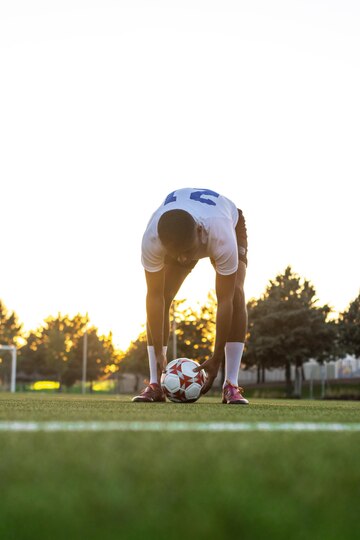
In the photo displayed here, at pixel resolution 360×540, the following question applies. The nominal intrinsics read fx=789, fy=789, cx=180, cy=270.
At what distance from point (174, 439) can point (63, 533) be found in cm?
136

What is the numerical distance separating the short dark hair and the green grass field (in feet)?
10.4

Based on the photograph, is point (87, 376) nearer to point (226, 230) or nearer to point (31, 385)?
point (31, 385)

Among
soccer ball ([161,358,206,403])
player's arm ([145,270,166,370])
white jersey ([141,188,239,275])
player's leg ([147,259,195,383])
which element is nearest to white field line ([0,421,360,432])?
white jersey ([141,188,239,275])

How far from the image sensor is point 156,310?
7129 mm

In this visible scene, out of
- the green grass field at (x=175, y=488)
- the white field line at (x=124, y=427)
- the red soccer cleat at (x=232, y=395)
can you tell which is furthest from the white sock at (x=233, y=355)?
the green grass field at (x=175, y=488)

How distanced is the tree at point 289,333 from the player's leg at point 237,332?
3956 cm

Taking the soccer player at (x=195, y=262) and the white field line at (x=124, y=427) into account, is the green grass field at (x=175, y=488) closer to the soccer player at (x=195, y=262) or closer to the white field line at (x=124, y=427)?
the white field line at (x=124, y=427)

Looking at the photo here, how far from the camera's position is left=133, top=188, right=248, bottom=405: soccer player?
588 cm

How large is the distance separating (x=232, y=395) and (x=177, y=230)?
2066 millimetres

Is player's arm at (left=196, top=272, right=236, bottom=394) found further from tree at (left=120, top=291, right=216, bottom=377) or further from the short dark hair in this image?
tree at (left=120, top=291, right=216, bottom=377)

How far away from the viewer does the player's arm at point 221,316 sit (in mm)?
6449

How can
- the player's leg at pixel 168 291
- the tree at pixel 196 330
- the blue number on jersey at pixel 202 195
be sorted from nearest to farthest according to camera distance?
the blue number on jersey at pixel 202 195 < the player's leg at pixel 168 291 < the tree at pixel 196 330

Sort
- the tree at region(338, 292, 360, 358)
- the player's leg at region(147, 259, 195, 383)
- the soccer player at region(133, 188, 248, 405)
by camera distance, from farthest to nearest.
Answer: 1. the tree at region(338, 292, 360, 358)
2. the player's leg at region(147, 259, 195, 383)
3. the soccer player at region(133, 188, 248, 405)

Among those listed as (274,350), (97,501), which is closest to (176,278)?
(97,501)
